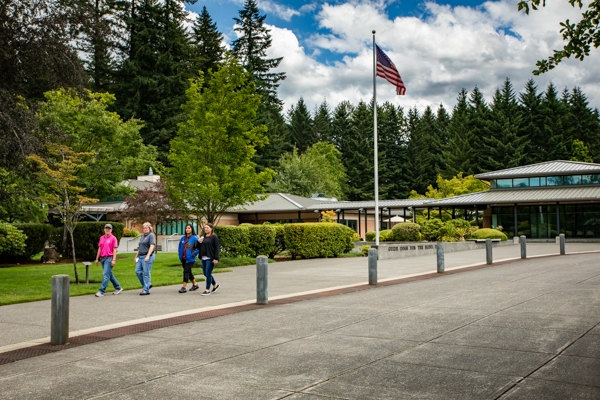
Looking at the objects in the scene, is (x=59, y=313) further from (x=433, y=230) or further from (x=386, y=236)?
(x=386, y=236)

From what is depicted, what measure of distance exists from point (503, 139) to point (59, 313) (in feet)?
255

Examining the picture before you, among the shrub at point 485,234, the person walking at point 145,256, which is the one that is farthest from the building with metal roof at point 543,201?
the person walking at point 145,256

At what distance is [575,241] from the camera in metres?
44.9

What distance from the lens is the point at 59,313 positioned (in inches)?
335

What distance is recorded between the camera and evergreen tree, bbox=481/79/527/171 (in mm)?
77188

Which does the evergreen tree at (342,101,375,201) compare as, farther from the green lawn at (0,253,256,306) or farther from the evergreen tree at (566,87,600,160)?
the green lawn at (0,253,256,306)

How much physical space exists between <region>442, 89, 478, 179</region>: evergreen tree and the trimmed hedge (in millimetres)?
52360

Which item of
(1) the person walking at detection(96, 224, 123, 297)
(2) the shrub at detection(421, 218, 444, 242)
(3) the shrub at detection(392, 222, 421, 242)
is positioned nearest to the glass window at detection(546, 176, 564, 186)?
(2) the shrub at detection(421, 218, 444, 242)

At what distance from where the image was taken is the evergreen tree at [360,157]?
84.2 meters

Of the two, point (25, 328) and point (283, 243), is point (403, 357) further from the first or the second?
point (283, 243)

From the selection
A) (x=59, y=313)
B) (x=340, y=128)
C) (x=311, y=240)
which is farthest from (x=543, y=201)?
(x=340, y=128)

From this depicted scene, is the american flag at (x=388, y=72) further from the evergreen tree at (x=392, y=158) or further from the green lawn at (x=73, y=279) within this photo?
the evergreen tree at (x=392, y=158)

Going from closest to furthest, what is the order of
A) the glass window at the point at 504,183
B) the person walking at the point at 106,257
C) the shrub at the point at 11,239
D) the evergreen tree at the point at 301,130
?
the person walking at the point at 106,257
the shrub at the point at 11,239
the glass window at the point at 504,183
the evergreen tree at the point at 301,130

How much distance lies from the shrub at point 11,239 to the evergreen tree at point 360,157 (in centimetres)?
6150
